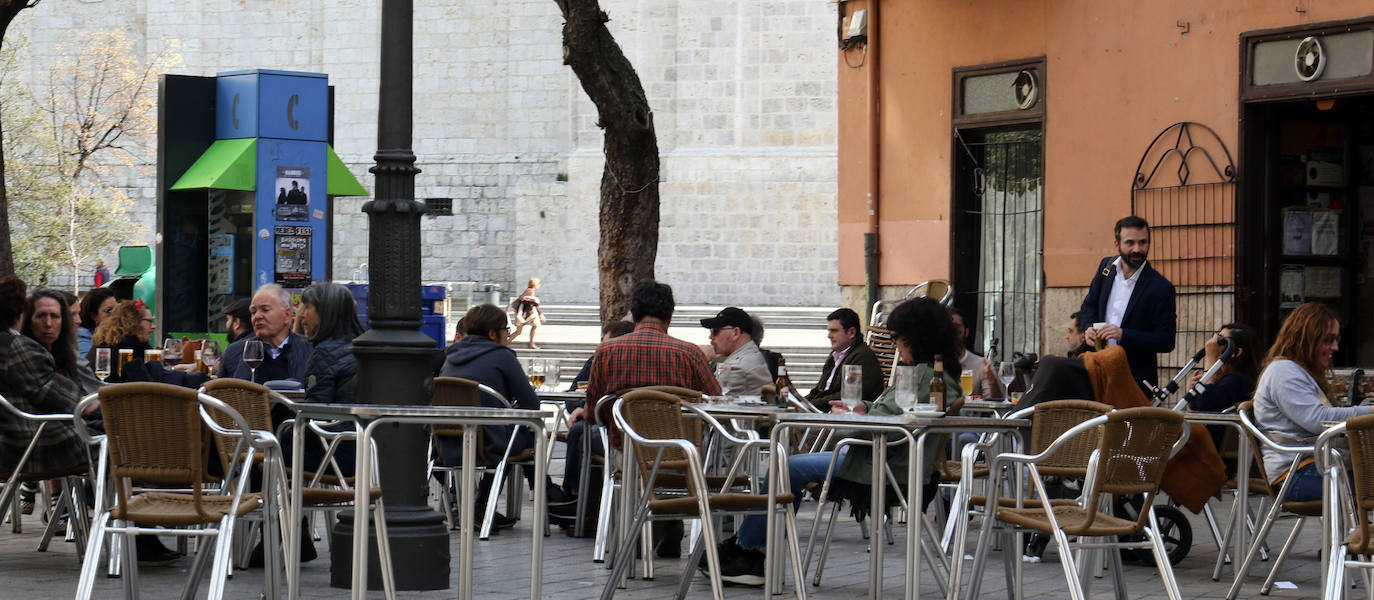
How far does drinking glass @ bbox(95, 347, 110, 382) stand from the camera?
27.8 ft

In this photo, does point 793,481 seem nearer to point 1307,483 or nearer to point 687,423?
point 687,423

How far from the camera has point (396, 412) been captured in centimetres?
605

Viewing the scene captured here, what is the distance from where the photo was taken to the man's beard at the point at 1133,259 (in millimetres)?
9352

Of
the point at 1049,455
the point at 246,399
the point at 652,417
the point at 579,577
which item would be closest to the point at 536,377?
the point at 579,577

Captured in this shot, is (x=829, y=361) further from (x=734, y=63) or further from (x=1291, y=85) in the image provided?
(x=734, y=63)

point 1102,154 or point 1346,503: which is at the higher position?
point 1102,154

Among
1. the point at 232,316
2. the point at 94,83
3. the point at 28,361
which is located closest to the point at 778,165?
the point at 94,83

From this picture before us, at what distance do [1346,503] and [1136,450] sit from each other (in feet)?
2.60

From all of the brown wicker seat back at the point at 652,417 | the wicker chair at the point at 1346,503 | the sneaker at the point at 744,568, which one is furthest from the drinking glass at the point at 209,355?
the wicker chair at the point at 1346,503

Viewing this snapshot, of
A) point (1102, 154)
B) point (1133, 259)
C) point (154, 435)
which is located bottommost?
point (154, 435)

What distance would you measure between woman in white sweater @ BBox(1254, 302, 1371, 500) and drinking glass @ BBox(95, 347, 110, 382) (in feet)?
17.0

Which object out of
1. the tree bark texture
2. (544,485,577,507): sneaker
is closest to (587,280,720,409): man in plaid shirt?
(544,485,577,507): sneaker

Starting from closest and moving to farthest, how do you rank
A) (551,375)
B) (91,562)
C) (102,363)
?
1. (91,562)
2. (102,363)
3. (551,375)

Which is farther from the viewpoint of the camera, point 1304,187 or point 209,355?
point 1304,187
